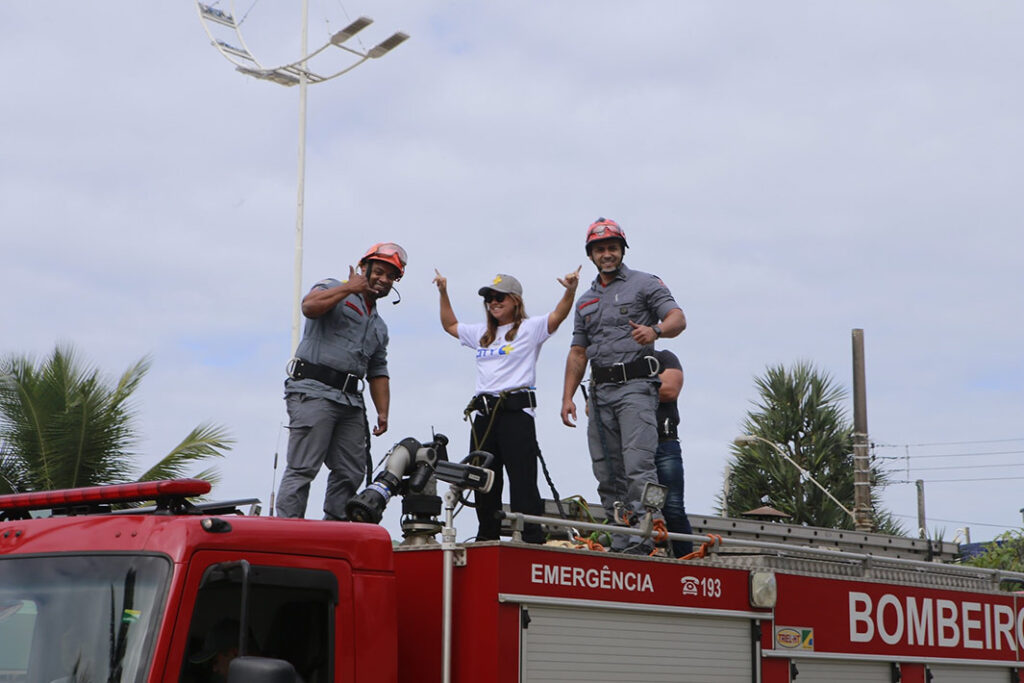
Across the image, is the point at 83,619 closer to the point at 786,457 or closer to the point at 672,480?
the point at 672,480

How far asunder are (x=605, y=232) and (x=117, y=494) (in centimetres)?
391

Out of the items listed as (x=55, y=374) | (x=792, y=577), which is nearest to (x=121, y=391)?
(x=55, y=374)

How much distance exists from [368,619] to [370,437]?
2.76 metres

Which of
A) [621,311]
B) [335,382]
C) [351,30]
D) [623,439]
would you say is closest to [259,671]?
[335,382]

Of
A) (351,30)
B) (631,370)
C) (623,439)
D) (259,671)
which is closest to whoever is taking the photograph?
(259,671)

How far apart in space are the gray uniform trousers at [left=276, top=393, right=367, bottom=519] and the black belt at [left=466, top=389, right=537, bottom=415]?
70 cm

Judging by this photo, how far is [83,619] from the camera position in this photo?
13.9 ft

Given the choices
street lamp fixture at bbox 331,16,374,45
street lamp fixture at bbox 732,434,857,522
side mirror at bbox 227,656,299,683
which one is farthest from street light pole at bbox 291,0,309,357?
side mirror at bbox 227,656,299,683

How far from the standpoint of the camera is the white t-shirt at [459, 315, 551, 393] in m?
7.45

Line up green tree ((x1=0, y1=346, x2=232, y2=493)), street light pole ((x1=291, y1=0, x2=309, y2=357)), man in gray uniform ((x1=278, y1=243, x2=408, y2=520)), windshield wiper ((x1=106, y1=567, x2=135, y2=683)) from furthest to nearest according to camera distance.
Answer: street light pole ((x1=291, y1=0, x2=309, y2=357))
green tree ((x1=0, y1=346, x2=232, y2=493))
man in gray uniform ((x1=278, y1=243, x2=408, y2=520))
windshield wiper ((x1=106, y1=567, x2=135, y2=683))

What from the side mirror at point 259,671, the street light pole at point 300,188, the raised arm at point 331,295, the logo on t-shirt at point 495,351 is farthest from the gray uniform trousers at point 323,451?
the street light pole at point 300,188

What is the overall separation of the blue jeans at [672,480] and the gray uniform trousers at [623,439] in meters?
0.23

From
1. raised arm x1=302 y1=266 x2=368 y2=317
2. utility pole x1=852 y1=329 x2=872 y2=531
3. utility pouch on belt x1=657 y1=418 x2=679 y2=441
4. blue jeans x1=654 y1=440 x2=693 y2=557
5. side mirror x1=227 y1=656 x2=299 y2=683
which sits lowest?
side mirror x1=227 y1=656 x2=299 y2=683

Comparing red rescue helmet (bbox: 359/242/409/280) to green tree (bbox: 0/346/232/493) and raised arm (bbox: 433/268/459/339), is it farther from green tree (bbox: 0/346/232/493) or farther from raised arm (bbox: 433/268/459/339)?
green tree (bbox: 0/346/232/493)
